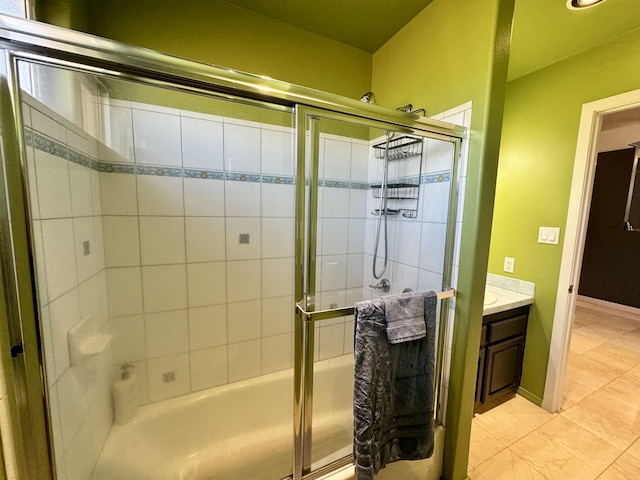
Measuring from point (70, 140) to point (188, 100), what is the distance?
1.88 ft

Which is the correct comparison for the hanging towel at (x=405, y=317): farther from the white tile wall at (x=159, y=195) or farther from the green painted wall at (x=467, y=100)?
the white tile wall at (x=159, y=195)

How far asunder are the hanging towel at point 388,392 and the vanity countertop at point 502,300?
74 cm

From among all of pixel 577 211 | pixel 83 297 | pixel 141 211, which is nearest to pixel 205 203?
pixel 141 211

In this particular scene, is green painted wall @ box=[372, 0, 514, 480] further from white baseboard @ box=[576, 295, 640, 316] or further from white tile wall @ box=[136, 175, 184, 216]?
white baseboard @ box=[576, 295, 640, 316]

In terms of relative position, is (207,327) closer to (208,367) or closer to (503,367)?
(208,367)

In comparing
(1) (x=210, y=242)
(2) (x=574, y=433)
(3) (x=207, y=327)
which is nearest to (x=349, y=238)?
(1) (x=210, y=242)

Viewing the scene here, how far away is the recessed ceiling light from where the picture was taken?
127 cm

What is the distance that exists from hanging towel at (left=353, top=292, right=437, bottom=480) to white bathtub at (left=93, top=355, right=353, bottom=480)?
0.27m

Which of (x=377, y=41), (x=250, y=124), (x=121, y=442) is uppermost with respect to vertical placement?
(x=377, y=41)

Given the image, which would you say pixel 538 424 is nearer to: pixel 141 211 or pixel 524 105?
pixel 524 105

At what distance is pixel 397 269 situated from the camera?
5.18 ft

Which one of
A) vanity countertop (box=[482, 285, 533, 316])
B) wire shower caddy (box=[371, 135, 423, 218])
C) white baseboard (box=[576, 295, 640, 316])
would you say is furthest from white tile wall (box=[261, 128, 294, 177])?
white baseboard (box=[576, 295, 640, 316])

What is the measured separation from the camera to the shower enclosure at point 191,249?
2.29 feet

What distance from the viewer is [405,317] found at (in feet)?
3.37
